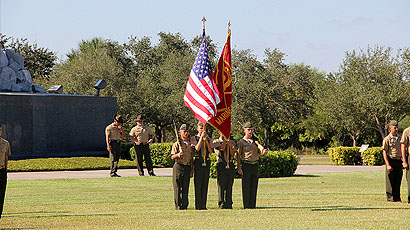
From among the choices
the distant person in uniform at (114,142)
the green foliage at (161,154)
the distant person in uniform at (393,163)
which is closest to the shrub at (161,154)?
the green foliage at (161,154)

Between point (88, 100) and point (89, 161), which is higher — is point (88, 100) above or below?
above

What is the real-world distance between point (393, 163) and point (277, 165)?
845 centimetres

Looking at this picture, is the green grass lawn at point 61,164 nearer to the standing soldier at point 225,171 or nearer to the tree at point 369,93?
the standing soldier at point 225,171

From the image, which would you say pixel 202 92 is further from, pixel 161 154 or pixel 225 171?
pixel 161 154

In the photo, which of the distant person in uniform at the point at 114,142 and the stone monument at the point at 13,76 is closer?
the distant person in uniform at the point at 114,142

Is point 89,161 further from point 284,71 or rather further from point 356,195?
point 284,71

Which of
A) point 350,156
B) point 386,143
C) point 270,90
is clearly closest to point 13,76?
point 350,156

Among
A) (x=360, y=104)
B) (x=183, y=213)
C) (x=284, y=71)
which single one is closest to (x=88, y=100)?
(x=183, y=213)

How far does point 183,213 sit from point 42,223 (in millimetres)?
2598

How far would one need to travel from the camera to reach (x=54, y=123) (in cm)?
3250

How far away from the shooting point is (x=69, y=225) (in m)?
11.3

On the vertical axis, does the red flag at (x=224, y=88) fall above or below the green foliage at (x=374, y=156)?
above

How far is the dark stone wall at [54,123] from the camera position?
31328 millimetres

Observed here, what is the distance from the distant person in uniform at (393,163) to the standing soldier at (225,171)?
353 cm
